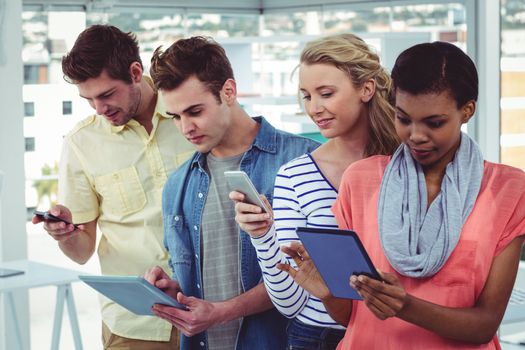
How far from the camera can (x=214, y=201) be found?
6.66ft

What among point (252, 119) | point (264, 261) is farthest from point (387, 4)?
point (264, 261)

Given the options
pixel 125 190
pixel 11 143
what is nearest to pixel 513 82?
pixel 11 143

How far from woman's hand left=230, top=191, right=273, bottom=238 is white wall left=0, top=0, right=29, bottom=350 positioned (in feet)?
8.89

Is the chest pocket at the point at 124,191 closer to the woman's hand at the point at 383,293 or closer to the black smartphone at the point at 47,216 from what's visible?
the black smartphone at the point at 47,216

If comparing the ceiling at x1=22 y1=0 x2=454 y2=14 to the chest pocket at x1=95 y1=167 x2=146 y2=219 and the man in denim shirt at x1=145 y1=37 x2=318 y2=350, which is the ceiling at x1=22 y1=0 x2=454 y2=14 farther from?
the man in denim shirt at x1=145 y1=37 x2=318 y2=350

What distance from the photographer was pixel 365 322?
1.54 metres

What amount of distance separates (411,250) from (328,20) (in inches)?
238

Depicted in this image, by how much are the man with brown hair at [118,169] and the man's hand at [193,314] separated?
432 mm

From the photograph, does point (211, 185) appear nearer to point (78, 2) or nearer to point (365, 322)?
point (365, 322)

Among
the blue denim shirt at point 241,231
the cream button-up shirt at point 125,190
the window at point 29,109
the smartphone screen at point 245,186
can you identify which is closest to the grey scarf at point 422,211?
the smartphone screen at point 245,186

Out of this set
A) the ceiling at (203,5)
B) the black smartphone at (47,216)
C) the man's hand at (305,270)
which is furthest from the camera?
the ceiling at (203,5)

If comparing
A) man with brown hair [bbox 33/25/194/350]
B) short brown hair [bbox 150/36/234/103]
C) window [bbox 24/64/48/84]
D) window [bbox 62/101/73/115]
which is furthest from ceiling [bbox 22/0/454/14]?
short brown hair [bbox 150/36/234/103]

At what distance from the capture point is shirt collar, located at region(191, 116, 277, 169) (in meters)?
2.03

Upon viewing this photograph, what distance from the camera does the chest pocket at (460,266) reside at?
1465mm
